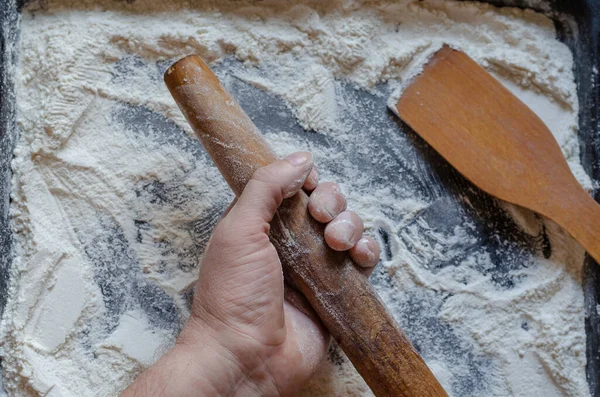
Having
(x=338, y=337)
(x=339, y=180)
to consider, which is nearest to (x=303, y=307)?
(x=338, y=337)

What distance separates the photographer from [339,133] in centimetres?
123

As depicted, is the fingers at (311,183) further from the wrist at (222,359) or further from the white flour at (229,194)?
the wrist at (222,359)

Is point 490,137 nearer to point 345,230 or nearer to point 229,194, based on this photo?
point 345,230

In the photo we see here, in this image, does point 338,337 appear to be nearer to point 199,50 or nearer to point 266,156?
point 266,156

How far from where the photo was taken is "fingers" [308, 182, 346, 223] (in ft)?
3.35

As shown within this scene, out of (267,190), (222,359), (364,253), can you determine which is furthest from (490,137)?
(222,359)

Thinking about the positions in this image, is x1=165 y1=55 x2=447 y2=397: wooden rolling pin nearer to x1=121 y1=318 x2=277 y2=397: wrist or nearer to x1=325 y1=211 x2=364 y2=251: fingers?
x1=325 y1=211 x2=364 y2=251: fingers

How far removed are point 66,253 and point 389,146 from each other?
0.67 metres

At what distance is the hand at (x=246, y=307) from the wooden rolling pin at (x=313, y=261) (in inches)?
1.3

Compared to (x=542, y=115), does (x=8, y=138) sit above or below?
below

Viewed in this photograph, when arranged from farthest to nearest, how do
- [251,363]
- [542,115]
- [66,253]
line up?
[542,115], [66,253], [251,363]

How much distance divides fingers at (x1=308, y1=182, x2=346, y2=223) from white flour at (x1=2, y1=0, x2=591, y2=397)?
0.16m

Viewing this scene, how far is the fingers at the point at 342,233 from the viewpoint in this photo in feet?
3.28

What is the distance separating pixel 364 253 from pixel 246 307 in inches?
8.7
